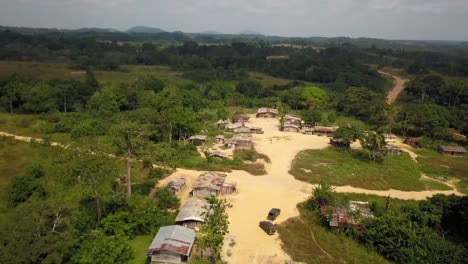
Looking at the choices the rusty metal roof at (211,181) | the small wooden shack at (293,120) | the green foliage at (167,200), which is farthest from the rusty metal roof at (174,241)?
the small wooden shack at (293,120)

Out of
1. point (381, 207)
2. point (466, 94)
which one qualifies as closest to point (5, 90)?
point (381, 207)

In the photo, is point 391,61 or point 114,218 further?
point 391,61

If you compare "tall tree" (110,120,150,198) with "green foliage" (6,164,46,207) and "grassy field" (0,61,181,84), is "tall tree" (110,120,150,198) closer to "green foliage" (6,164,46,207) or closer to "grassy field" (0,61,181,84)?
"green foliage" (6,164,46,207)

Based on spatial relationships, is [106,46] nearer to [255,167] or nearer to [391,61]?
[391,61]

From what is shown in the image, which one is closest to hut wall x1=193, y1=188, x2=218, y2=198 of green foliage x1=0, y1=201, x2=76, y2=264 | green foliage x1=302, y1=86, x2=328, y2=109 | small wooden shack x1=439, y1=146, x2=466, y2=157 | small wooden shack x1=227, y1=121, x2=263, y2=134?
green foliage x1=0, y1=201, x2=76, y2=264

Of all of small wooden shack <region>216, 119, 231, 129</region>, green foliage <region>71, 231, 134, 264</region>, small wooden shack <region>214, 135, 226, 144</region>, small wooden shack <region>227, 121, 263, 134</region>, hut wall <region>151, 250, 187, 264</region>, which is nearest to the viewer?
green foliage <region>71, 231, 134, 264</region>

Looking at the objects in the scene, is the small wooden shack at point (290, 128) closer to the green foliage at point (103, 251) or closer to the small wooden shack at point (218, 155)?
the small wooden shack at point (218, 155)
